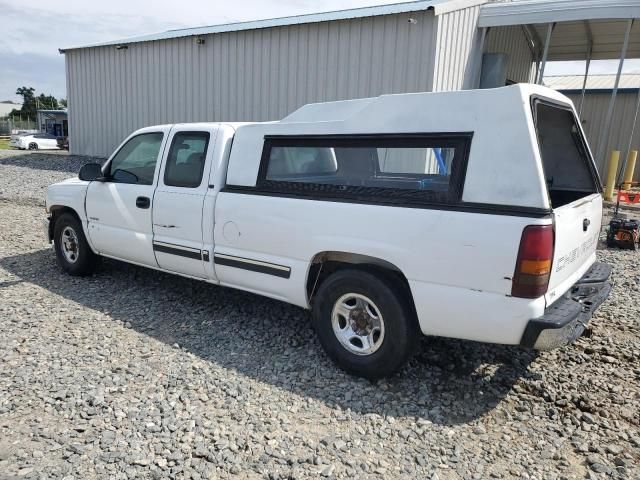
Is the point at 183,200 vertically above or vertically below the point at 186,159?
below

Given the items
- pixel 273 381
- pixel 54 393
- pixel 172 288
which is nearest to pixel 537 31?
pixel 172 288

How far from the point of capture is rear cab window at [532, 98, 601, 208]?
4.08 m

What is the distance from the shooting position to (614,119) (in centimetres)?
1728

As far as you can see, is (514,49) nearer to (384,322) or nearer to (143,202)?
(143,202)

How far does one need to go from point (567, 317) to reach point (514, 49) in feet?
44.9

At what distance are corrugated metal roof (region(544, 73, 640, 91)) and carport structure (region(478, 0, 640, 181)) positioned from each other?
124 inches

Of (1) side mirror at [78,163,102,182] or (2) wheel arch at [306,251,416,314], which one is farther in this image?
(1) side mirror at [78,163,102,182]

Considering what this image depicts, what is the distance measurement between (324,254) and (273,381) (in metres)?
1.00

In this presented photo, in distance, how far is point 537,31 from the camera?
1449 centimetres

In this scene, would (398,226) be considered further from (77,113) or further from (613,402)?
(77,113)

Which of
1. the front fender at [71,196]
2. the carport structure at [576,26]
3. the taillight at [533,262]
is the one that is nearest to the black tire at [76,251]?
the front fender at [71,196]

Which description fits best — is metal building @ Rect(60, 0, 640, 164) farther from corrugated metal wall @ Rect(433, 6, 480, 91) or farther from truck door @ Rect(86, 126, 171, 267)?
truck door @ Rect(86, 126, 171, 267)

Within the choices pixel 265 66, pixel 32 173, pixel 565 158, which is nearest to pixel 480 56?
pixel 265 66

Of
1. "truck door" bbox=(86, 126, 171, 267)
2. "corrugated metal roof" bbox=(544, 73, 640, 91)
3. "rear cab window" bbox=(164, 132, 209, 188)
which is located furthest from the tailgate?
"corrugated metal roof" bbox=(544, 73, 640, 91)
